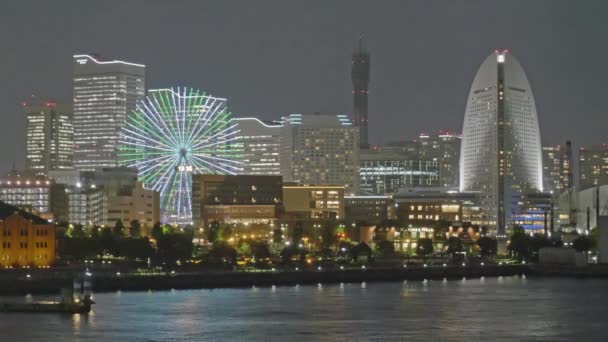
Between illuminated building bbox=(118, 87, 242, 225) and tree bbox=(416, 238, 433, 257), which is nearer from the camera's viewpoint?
tree bbox=(416, 238, 433, 257)

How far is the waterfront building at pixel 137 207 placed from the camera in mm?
153375

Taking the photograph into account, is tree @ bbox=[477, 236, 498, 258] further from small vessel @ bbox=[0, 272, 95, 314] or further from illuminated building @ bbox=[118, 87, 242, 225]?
small vessel @ bbox=[0, 272, 95, 314]

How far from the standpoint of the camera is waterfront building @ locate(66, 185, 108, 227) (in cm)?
15638

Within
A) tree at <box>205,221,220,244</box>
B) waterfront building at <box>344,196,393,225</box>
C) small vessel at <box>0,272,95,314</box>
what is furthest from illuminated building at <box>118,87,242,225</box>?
small vessel at <box>0,272,95,314</box>

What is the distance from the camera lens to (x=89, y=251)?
97562 mm

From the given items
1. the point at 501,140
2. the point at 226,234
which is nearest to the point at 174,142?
the point at 226,234

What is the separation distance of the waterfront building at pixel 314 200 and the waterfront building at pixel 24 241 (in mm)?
79278

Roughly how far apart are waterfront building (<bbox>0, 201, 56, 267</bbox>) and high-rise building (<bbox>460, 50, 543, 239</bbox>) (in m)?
81.1

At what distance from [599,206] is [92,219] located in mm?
55237

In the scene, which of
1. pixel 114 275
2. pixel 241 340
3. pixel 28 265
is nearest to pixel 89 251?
pixel 28 265

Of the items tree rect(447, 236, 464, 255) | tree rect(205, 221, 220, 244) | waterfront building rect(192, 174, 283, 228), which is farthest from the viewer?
waterfront building rect(192, 174, 283, 228)

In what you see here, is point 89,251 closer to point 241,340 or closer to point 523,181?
point 241,340

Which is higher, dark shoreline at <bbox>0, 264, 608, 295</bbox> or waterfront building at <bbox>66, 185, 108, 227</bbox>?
waterfront building at <bbox>66, 185, 108, 227</bbox>

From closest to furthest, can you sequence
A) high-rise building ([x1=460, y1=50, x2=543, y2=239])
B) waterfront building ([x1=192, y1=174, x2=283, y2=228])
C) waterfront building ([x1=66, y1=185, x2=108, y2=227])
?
waterfront building ([x1=66, y1=185, x2=108, y2=227]) → waterfront building ([x1=192, y1=174, x2=283, y2=228]) → high-rise building ([x1=460, y1=50, x2=543, y2=239])
